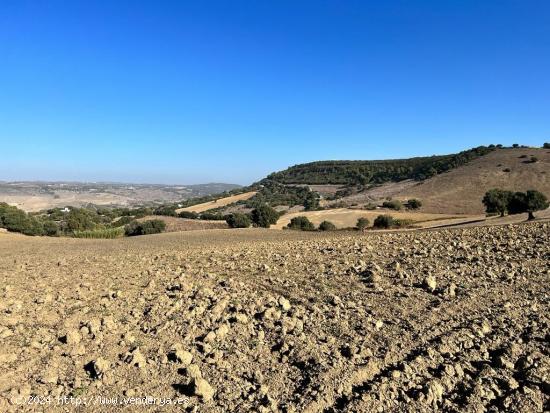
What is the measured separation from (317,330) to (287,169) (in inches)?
5540

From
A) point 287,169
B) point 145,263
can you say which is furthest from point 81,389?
point 287,169

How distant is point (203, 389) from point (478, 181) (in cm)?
7545

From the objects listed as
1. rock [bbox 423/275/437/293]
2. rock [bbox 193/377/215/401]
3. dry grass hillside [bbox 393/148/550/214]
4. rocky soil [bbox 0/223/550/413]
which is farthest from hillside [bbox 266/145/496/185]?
rock [bbox 193/377/215/401]

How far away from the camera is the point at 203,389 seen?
445 centimetres

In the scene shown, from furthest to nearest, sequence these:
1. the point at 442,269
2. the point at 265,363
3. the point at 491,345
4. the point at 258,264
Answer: the point at 258,264 < the point at 442,269 < the point at 491,345 < the point at 265,363

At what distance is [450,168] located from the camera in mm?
88625

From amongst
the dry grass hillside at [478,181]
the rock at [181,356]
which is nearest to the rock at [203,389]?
the rock at [181,356]

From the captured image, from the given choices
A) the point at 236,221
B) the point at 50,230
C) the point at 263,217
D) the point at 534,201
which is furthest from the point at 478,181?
the point at 50,230

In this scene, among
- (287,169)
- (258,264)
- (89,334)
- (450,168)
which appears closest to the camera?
(89,334)

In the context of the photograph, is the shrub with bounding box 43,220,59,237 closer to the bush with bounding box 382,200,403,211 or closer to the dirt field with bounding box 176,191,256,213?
the bush with bounding box 382,200,403,211

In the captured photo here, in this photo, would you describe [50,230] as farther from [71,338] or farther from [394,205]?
[394,205]

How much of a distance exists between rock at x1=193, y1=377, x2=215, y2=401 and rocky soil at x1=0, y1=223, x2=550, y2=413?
0.02 metres

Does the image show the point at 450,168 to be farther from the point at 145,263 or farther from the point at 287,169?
the point at 145,263

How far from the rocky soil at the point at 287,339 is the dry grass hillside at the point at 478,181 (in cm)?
5004
